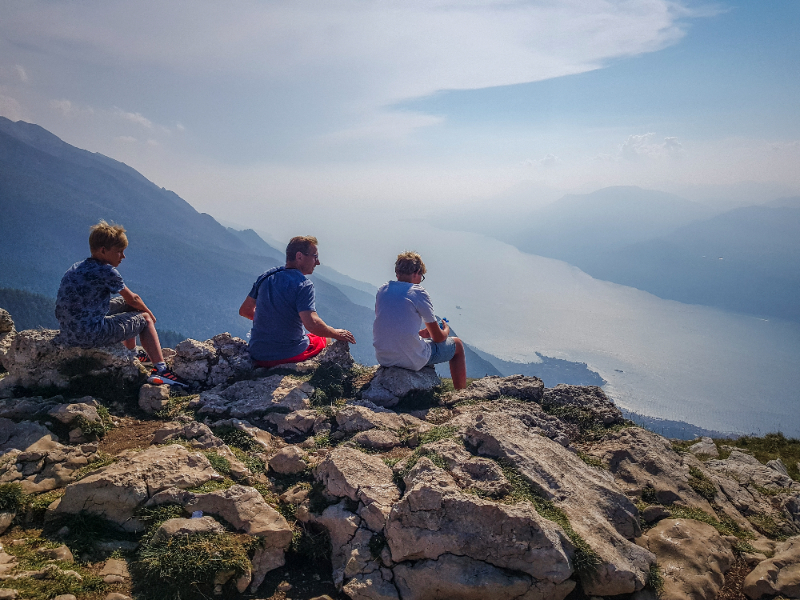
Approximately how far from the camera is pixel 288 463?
258 inches

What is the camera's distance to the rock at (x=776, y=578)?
5.21m

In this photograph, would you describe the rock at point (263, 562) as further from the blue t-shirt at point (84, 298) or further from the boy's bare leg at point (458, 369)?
the boy's bare leg at point (458, 369)

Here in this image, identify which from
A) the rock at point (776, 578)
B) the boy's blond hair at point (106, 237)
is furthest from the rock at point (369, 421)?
the boy's blond hair at point (106, 237)

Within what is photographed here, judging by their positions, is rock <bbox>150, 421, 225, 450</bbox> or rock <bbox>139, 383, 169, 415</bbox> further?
rock <bbox>139, 383, 169, 415</bbox>

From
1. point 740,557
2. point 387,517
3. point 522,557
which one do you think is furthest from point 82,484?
point 740,557

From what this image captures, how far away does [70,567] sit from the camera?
168 inches

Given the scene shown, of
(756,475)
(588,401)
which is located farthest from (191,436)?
(756,475)

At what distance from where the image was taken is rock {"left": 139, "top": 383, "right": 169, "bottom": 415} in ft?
27.0

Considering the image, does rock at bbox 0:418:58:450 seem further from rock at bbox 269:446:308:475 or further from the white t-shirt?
the white t-shirt

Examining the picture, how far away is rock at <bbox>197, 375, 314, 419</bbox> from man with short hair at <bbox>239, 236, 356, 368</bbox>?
0.77 metres

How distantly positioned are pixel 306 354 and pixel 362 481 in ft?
17.0

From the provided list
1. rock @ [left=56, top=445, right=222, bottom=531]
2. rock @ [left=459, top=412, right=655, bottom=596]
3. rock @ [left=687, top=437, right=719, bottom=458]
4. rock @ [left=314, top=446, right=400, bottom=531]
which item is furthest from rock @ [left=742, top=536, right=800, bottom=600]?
rock @ [left=687, top=437, right=719, bottom=458]

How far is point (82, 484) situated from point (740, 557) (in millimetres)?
8527

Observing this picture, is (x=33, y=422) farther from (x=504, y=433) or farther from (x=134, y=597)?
(x=504, y=433)
